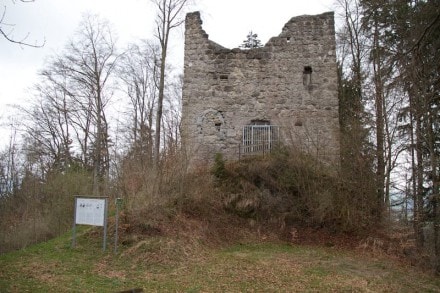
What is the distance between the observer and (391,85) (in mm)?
11469

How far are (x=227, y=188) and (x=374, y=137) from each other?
539cm

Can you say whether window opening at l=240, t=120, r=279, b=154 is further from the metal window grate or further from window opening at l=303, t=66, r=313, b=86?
window opening at l=303, t=66, r=313, b=86

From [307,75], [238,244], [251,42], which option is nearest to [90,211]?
[238,244]

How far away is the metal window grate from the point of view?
13.7 m

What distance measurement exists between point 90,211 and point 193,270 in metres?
2.87

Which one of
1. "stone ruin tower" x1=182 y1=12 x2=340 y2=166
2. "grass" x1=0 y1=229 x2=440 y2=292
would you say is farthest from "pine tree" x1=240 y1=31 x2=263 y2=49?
"grass" x1=0 y1=229 x2=440 y2=292

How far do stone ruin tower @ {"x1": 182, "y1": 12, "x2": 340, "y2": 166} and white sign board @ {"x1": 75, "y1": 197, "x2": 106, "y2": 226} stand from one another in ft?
17.7

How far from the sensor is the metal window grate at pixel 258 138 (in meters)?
13.7

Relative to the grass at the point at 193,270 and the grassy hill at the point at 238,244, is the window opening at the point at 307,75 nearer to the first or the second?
the grassy hill at the point at 238,244

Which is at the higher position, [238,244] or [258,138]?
[258,138]

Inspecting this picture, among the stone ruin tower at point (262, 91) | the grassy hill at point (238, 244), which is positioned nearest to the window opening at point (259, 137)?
the stone ruin tower at point (262, 91)

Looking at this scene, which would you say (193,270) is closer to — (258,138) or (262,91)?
(258,138)

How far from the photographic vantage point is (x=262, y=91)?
566 inches

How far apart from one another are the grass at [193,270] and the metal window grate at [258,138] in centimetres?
432
